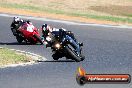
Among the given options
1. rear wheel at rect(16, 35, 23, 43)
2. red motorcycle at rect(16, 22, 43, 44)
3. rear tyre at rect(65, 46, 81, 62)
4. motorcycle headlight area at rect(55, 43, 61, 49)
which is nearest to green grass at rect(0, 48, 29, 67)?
motorcycle headlight area at rect(55, 43, 61, 49)

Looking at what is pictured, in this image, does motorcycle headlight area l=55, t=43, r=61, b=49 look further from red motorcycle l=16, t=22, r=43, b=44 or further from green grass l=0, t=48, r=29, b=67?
red motorcycle l=16, t=22, r=43, b=44

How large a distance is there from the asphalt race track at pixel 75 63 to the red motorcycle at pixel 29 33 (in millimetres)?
430

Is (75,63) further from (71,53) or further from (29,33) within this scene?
(29,33)

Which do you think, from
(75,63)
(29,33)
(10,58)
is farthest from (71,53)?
(29,33)

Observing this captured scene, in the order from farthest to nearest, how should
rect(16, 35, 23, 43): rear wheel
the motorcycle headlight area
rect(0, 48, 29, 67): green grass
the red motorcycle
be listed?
rect(16, 35, 23, 43): rear wheel
the red motorcycle
the motorcycle headlight area
rect(0, 48, 29, 67): green grass

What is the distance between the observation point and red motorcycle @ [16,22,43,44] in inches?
989

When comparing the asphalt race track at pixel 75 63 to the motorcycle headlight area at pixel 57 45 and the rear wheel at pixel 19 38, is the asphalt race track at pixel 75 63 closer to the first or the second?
the rear wheel at pixel 19 38

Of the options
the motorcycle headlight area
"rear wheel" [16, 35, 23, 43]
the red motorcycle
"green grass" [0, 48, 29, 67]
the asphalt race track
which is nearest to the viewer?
the asphalt race track

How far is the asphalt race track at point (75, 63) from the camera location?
1596cm

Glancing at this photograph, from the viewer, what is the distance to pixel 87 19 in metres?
39.1

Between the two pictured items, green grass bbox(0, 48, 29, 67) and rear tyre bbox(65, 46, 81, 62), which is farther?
rear tyre bbox(65, 46, 81, 62)

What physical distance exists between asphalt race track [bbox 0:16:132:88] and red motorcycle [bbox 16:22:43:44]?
430 millimetres

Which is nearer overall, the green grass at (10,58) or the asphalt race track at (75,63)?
the asphalt race track at (75,63)

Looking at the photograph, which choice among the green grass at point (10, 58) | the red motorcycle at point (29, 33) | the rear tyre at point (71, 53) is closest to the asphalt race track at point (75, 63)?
the rear tyre at point (71, 53)
